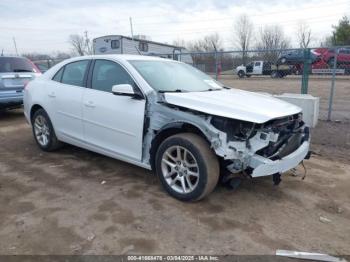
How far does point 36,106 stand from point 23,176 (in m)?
1.50

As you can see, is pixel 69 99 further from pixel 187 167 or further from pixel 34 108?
pixel 187 167

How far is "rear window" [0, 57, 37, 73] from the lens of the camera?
28.0ft

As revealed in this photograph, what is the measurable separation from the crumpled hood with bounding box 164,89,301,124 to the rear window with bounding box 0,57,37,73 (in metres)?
6.41

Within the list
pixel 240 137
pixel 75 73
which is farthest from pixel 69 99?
pixel 240 137

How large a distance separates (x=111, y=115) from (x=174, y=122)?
0.97 metres

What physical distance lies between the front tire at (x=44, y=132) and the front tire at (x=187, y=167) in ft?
8.00

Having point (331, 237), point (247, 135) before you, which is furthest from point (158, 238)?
point (331, 237)

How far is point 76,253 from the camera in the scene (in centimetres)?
286

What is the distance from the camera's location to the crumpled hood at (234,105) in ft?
11.1

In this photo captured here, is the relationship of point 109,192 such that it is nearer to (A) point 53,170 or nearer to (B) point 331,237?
(A) point 53,170

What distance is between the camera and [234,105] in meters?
3.57

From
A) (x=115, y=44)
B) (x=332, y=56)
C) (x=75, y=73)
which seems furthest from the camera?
(x=115, y=44)

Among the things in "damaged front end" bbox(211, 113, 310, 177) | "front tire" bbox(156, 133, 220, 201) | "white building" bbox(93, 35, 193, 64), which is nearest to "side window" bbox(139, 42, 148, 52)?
"white building" bbox(93, 35, 193, 64)

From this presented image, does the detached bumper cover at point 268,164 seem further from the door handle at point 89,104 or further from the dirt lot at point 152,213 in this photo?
the door handle at point 89,104
